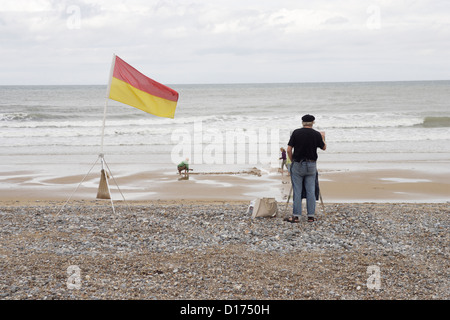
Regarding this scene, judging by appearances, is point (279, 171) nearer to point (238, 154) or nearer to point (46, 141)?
point (238, 154)

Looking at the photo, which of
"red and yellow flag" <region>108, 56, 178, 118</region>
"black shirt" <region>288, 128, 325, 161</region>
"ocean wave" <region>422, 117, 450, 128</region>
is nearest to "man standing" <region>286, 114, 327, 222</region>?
"black shirt" <region>288, 128, 325, 161</region>

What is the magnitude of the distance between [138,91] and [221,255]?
3753 mm

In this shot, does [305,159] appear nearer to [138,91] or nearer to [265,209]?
[265,209]

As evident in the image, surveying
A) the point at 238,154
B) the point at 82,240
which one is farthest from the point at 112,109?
the point at 82,240

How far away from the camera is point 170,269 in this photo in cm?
602

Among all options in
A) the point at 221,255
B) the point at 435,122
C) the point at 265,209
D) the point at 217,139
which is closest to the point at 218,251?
the point at 221,255

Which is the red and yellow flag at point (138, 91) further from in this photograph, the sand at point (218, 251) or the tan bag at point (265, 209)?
the tan bag at point (265, 209)

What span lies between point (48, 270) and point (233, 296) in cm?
242

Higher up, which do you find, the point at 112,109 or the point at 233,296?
the point at 112,109

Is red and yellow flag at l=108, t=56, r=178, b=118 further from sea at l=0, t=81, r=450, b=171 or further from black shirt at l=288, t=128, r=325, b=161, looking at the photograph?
black shirt at l=288, t=128, r=325, b=161

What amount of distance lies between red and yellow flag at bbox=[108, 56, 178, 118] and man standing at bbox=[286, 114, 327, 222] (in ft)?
8.68

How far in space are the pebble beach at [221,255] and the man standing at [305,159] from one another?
42cm

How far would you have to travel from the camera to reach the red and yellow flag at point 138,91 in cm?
847
